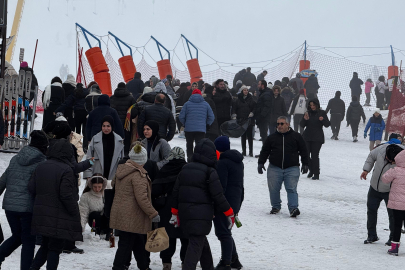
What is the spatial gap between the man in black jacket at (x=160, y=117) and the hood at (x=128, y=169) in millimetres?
3871

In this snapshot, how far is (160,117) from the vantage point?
9.91 meters

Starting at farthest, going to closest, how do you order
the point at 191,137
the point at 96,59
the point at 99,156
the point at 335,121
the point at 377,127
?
the point at 335,121
the point at 96,59
the point at 377,127
the point at 191,137
the point at 99,156

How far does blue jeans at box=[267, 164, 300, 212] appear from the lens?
938cm

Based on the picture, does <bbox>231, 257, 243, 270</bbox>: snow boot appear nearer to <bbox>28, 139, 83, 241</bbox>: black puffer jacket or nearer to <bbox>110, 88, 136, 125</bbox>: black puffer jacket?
<bbox>28, 139, 83, 241</bbox>: black puffer jacket

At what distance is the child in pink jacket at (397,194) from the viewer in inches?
292

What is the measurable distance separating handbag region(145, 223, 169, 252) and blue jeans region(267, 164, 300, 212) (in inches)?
151

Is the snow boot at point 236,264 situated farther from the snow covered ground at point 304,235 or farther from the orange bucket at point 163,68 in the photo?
the orange bucket at point 163,68

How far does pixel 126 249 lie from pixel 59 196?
0.78 meters

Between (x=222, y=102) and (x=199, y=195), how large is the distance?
8.45 m

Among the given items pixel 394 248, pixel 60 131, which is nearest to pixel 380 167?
pixel 394 248

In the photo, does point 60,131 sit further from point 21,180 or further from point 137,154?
point 137,154

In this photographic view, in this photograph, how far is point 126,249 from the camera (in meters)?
5.90

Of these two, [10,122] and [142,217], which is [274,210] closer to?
[142,217]

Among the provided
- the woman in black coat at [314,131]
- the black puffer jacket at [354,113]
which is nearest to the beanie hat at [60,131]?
the woman in black coat at [314,131]
